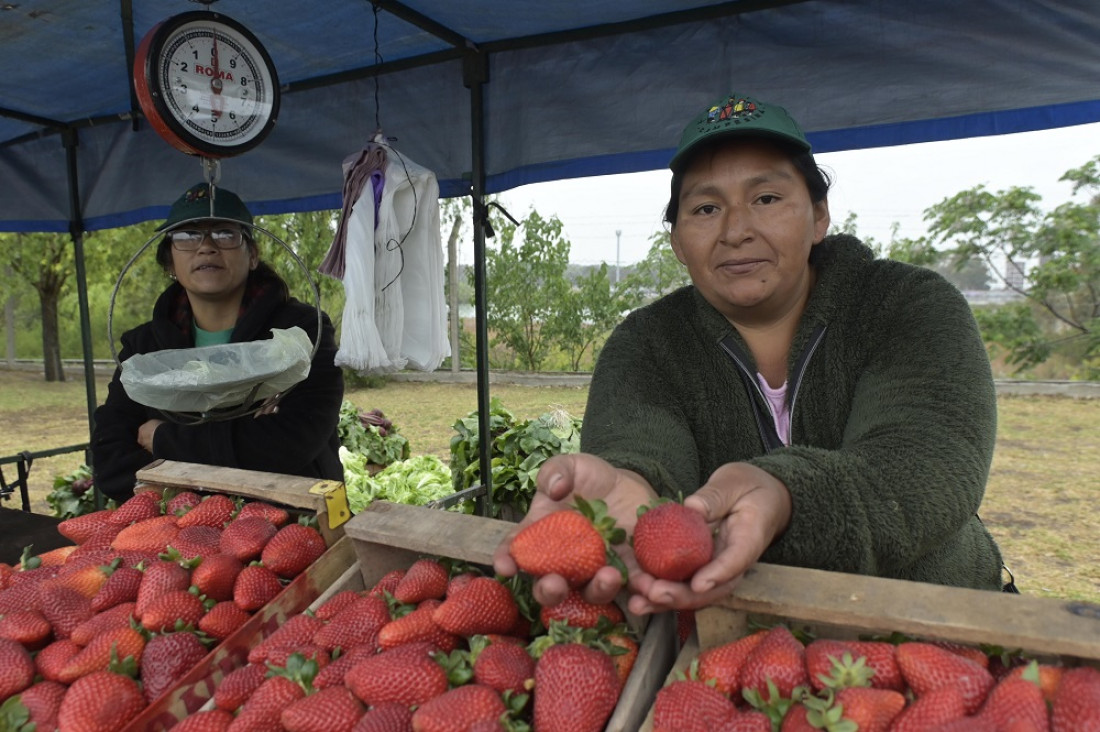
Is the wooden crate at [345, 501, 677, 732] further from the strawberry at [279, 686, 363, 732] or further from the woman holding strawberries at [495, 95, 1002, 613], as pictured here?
the strawberry at [279, 686, 363, 732]

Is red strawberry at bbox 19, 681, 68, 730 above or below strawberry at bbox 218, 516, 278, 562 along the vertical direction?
below

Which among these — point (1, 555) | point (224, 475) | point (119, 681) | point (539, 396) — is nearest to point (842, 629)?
point (119, 681)

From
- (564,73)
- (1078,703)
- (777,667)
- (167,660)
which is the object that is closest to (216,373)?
(167,660)

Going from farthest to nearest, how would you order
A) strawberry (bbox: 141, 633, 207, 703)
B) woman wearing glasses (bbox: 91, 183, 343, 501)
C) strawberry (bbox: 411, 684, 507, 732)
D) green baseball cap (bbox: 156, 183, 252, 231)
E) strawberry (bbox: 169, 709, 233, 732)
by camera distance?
1. woman wearing glasses (bbox: 91, 183, 343, 501)
2. green baseball cap (bbox: 156, 183, 252, 231)
3. strawberry (bbox: 141, 633, 207, 703)
4. strawberry (bbox: 169, 709, 233, 732)
5. strawberry (bbox: 411, 684, 507, 732)

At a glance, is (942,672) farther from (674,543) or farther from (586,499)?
(586,499)

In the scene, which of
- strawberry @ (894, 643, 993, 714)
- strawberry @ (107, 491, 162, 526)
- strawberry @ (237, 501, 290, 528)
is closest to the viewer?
strawberry @ (894, 643, 993, 714)

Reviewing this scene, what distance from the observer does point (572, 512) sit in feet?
3.95

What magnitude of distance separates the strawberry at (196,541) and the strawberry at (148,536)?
0.09ft

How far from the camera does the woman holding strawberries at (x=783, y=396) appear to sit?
1.21 m

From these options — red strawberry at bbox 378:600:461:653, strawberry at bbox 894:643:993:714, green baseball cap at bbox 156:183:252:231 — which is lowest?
red strawberry at bbox 378:600:461:653

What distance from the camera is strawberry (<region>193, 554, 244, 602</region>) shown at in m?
1.61

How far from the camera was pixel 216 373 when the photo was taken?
1974 mm

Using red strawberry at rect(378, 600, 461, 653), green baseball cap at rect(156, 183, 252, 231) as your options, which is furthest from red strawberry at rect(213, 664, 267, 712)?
green baseball cap at rect(156, 183, 252, 231)

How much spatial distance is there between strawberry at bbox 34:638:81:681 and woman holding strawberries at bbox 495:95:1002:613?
0.96 m
